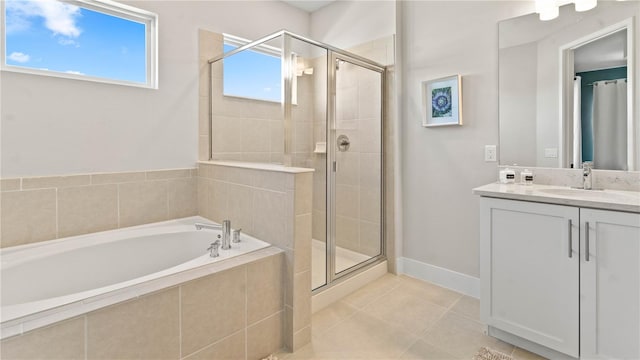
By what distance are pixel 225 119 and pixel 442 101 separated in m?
1.77

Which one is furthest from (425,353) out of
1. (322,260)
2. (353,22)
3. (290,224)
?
(353,22)

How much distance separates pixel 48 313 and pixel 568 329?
2.19 meters

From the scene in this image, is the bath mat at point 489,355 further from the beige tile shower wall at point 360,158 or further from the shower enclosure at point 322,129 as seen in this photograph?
the beige tile shower wall at point 360,158

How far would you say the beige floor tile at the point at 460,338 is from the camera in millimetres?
1739

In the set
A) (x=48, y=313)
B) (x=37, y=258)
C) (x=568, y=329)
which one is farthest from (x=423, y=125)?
(x=37, y=258)

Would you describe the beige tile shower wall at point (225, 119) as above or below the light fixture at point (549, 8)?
below

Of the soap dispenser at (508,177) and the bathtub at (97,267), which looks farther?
the soap dispenser at (508,177)

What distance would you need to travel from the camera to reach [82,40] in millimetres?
2072

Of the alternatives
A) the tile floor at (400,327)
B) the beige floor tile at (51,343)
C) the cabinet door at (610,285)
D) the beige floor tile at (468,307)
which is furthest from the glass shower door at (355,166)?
the beige floor tile at (51,343)

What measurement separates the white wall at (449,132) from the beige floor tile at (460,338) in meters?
0.51

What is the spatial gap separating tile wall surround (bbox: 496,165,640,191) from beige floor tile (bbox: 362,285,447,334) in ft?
3.56

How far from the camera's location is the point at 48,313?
1085mm

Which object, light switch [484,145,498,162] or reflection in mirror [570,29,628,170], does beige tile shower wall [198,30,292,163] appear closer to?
light switch [484,145,498,162]

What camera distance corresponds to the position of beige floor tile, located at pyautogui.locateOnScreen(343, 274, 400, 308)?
2.29m
